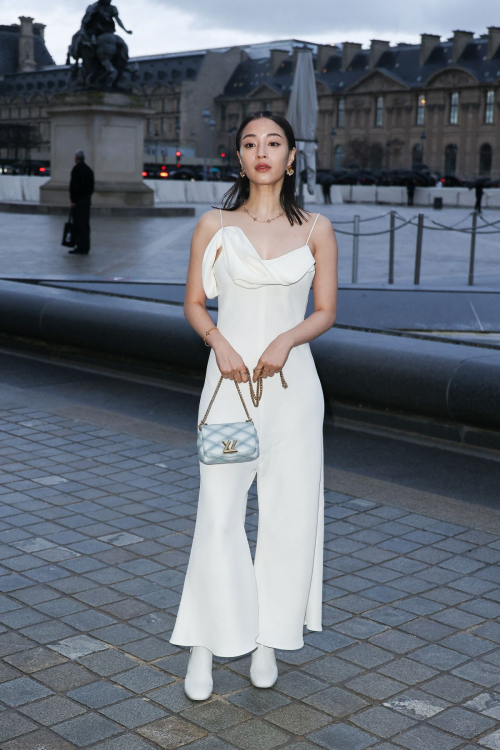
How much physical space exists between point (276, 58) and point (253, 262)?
113 meters

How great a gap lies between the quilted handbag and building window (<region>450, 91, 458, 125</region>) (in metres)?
97.9

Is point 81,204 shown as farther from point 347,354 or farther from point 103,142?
point 347,354

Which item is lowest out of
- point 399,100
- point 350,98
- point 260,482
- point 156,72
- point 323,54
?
point 260,482

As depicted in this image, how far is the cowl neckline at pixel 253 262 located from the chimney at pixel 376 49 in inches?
4175

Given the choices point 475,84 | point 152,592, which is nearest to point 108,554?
point 152,592

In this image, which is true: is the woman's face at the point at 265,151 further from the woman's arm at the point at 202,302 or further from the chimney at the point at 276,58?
the chimney at the point at 276,58

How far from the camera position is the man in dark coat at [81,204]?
1677 cm

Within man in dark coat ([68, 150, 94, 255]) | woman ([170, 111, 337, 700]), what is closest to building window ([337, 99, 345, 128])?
man in dark coat ([68, 150, 94, 255])

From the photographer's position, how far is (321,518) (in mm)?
3342

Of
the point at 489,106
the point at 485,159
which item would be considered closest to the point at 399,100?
the point at 489,106

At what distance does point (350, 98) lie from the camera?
4122 inches

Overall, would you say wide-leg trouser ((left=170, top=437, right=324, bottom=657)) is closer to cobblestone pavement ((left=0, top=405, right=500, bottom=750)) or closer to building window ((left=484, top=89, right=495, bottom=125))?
cobblestone pavement ((left=0, top=405, right=500, bottom=750))

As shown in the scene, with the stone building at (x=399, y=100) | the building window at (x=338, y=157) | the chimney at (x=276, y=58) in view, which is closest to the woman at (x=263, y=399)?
the stone building at (x=399, y=100)

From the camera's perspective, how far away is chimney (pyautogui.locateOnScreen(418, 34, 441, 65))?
98062mm
